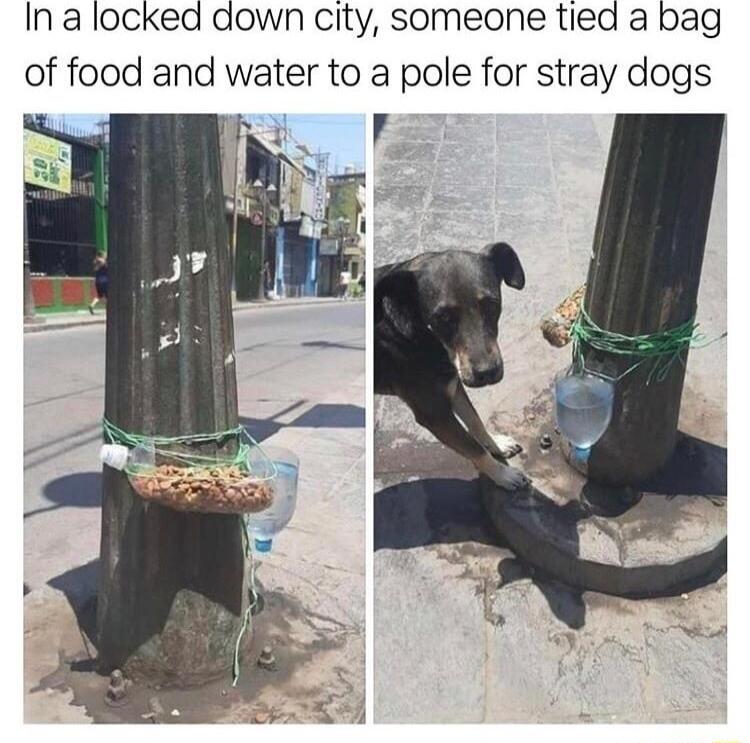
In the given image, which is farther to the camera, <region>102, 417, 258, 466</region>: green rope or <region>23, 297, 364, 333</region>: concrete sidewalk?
<region>23, 297, 364, 333</region>: concrete sidewalk

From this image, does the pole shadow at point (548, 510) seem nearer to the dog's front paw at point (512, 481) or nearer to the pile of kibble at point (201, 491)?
the dog's front paw at point (512, 481)

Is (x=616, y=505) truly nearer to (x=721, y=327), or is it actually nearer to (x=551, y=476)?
(x=551, y=476)

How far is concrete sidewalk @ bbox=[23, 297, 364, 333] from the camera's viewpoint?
308 cm

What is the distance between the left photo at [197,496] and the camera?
2.03 m

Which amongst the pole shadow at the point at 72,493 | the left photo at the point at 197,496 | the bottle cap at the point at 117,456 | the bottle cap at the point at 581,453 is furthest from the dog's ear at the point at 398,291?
the pole shadow at the point at 72,493

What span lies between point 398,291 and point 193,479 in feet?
2.84

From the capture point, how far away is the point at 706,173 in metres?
2.14

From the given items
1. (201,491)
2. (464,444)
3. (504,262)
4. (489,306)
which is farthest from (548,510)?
(201,491)

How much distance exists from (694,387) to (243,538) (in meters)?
1.64

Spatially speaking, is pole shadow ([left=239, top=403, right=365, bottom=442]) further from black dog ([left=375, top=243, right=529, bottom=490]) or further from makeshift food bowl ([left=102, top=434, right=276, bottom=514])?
makeshift food bowl ([left=102, top=434, right=276, bottom=514])

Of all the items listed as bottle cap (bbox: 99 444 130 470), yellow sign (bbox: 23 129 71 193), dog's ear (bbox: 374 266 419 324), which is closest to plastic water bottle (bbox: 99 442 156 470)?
bottle cap (bbox: 99 444 130 470)

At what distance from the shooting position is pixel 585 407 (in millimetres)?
2354

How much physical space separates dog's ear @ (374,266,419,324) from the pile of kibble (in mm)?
689
